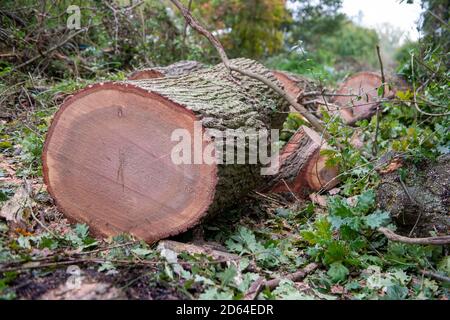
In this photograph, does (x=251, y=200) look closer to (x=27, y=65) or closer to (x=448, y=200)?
(x=448, y=200)

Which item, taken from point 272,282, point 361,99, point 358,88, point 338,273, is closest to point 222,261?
point 272,282

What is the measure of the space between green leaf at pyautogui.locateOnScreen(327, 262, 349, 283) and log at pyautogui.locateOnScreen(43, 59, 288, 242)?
28.3 inches

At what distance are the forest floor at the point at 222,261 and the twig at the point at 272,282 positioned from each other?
0.07ft

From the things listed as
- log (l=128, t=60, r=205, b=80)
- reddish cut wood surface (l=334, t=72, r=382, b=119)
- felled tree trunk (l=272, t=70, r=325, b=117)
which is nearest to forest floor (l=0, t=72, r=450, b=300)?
log (l=128, t=60, r=205, b=80)

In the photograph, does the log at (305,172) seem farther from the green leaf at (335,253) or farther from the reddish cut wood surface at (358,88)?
the reddish cut wood surface at (358,88)

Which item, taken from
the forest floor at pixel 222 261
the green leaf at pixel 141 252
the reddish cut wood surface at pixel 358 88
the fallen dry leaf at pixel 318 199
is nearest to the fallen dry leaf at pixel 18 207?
the forest floor at pixel 222 261

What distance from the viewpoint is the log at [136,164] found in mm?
2369

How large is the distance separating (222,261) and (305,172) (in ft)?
5.06

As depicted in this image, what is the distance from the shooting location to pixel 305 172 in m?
3.55

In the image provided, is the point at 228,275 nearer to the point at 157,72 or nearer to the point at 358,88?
the point at 157,72

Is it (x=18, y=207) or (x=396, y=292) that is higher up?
(x=18, y=207)

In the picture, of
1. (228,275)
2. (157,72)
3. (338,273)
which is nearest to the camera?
(228,275)

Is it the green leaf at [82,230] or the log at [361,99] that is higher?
the log at [361,99]
